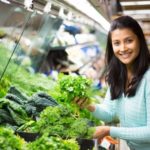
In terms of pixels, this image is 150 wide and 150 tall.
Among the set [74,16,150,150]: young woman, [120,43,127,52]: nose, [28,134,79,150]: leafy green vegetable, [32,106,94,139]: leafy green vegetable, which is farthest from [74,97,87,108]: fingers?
[28,134,79,150]: leafy green vegetable

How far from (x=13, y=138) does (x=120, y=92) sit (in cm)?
118

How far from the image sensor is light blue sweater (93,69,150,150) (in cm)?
294

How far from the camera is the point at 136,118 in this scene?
10.2 feet

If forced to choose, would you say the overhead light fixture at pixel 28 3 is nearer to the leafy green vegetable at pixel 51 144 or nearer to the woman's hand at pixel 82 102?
the woman's hand at pixel 82 102

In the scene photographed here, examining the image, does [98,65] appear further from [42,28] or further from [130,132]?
[130,132]

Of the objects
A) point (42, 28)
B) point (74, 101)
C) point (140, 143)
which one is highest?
point (42, 28)

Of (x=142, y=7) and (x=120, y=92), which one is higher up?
(x=142, y=7)

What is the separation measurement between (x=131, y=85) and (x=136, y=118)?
0.24 m

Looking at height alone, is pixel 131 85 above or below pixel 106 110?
above

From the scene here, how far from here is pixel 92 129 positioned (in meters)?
2.97

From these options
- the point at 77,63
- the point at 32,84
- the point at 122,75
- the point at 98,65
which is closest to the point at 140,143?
the point at 122,75

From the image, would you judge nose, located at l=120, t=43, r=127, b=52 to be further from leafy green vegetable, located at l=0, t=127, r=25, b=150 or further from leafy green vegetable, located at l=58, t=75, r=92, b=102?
leafy green vegetable, located at l=0, t=127, r=25, b=150

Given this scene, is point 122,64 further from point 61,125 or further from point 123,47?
point 61,125

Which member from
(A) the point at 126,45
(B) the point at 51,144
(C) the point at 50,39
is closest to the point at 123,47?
(A) the point at 126,45
